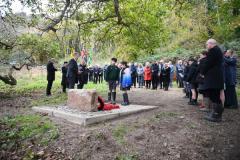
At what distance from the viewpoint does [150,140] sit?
26.5ft

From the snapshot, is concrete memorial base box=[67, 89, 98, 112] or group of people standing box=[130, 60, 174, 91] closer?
concrete memorial base box=[67, 89, 98, 112]

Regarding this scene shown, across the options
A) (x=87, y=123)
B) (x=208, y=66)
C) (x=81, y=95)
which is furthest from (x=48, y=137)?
(x=208, y=66)

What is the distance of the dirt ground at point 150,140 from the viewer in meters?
7.48

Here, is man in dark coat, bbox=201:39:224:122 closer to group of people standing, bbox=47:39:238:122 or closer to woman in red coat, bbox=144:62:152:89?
group of people standing, bbox=47:39:238:122

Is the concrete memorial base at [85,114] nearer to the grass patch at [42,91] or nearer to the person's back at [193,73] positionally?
the person's back at [193,73]

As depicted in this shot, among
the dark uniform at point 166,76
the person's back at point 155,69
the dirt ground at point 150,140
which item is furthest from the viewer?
the person's back at point 155,69

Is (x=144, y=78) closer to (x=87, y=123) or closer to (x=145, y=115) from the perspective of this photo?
(x=145, y=115)

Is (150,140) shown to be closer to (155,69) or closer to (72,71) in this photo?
(72,71)

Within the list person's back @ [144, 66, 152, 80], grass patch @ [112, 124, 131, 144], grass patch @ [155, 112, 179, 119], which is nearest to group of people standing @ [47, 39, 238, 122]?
grass patch @ [155, 112, 179, 119]

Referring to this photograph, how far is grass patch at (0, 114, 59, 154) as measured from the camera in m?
8.77

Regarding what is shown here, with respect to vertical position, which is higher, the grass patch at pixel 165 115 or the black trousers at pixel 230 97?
the black trousers at pixel 230 97

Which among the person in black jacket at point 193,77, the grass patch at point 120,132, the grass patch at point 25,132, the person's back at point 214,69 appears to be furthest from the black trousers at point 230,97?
the grass patch at point 25,132

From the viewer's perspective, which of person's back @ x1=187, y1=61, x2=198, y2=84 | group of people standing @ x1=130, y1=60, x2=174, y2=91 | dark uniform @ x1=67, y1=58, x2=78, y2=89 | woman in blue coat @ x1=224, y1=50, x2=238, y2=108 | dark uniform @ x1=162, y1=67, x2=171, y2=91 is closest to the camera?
woman in blue coat @ x1=224, y1=50, x2=238, y2=108

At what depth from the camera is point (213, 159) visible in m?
7.29
